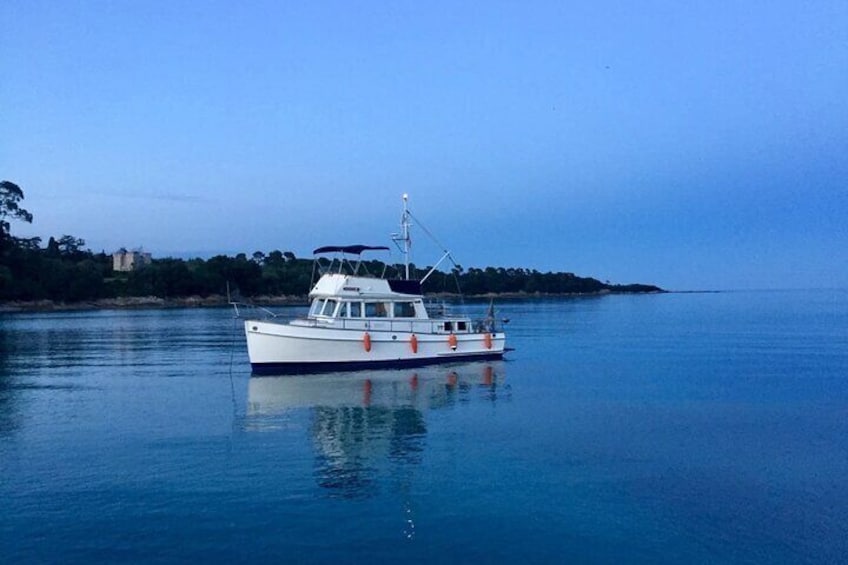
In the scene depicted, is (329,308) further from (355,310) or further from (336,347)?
(336,347)

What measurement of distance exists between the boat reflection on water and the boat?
2.68ft

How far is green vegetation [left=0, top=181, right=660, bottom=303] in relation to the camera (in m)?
108

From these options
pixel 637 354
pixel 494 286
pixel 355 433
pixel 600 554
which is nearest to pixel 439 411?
pixel 355 433

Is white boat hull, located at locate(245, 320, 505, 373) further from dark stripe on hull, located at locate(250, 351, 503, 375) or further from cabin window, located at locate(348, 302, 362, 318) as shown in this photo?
cabin window, located at locate(348, 302, 362, 318)

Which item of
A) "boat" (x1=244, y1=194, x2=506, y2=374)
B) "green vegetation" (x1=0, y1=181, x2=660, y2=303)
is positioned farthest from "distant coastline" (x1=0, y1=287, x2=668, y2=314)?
"boat" (x1=244, y1=194, x2=506, y2=374)

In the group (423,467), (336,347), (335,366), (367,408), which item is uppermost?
(336,347)

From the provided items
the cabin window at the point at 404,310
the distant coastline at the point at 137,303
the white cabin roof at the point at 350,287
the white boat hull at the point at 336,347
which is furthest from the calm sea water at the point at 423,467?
the distant coastline at the point at 137,303

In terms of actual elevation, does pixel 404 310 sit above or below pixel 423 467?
above

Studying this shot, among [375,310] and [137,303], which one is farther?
[137,303]

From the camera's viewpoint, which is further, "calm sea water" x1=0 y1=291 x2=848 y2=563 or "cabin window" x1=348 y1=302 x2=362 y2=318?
"cabin window" x1=348 y1=302 x2=362 y2=318

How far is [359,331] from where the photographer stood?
107 feet

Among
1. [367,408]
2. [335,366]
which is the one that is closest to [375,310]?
[335,366]

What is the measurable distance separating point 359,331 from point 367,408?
899cm

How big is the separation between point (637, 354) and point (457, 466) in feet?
100
